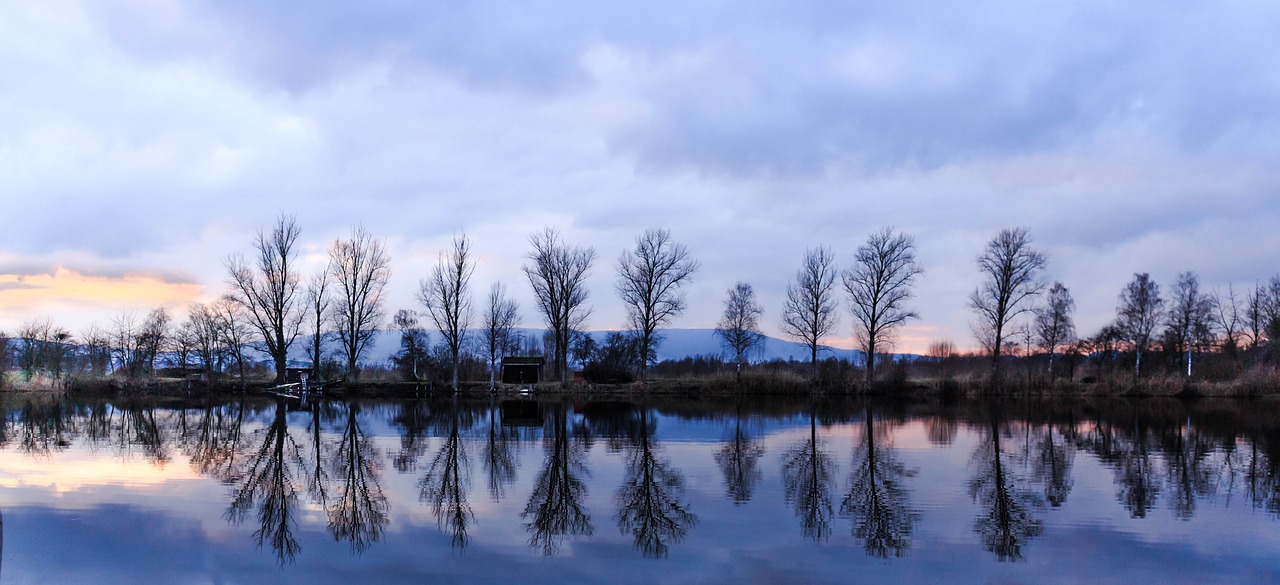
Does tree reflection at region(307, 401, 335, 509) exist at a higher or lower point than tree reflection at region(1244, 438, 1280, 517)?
lower

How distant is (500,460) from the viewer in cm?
1564

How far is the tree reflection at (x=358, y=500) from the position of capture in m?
9.31

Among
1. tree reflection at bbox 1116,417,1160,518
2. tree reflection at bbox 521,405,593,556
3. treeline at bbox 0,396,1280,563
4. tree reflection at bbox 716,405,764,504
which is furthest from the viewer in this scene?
tree reflection at bbox 716,405,764,504

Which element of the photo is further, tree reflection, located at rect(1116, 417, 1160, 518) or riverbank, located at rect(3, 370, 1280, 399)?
riverbank, located at rect(3, 370, 1280, 399)

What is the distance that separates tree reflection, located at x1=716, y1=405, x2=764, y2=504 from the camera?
11969 millimetres

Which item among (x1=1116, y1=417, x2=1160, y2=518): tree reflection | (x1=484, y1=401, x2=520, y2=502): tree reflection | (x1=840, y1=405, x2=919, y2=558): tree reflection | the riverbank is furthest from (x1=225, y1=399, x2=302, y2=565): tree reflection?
the riverbank

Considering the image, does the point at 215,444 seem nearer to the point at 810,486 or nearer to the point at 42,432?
the point at 42,432

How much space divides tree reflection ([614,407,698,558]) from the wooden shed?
135 feet

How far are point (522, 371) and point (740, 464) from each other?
1692 inches

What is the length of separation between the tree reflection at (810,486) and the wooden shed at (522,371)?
130ft

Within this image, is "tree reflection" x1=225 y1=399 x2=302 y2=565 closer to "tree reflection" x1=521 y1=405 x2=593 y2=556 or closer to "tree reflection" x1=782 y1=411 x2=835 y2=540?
"tree reflection" x1=521 y1=405 x2=593 y2=556

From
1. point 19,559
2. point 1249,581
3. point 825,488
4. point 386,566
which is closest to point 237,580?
point 386,566

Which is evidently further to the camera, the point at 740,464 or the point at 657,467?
the point at 740,464

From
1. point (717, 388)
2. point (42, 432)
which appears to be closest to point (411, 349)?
point (717, 388)
